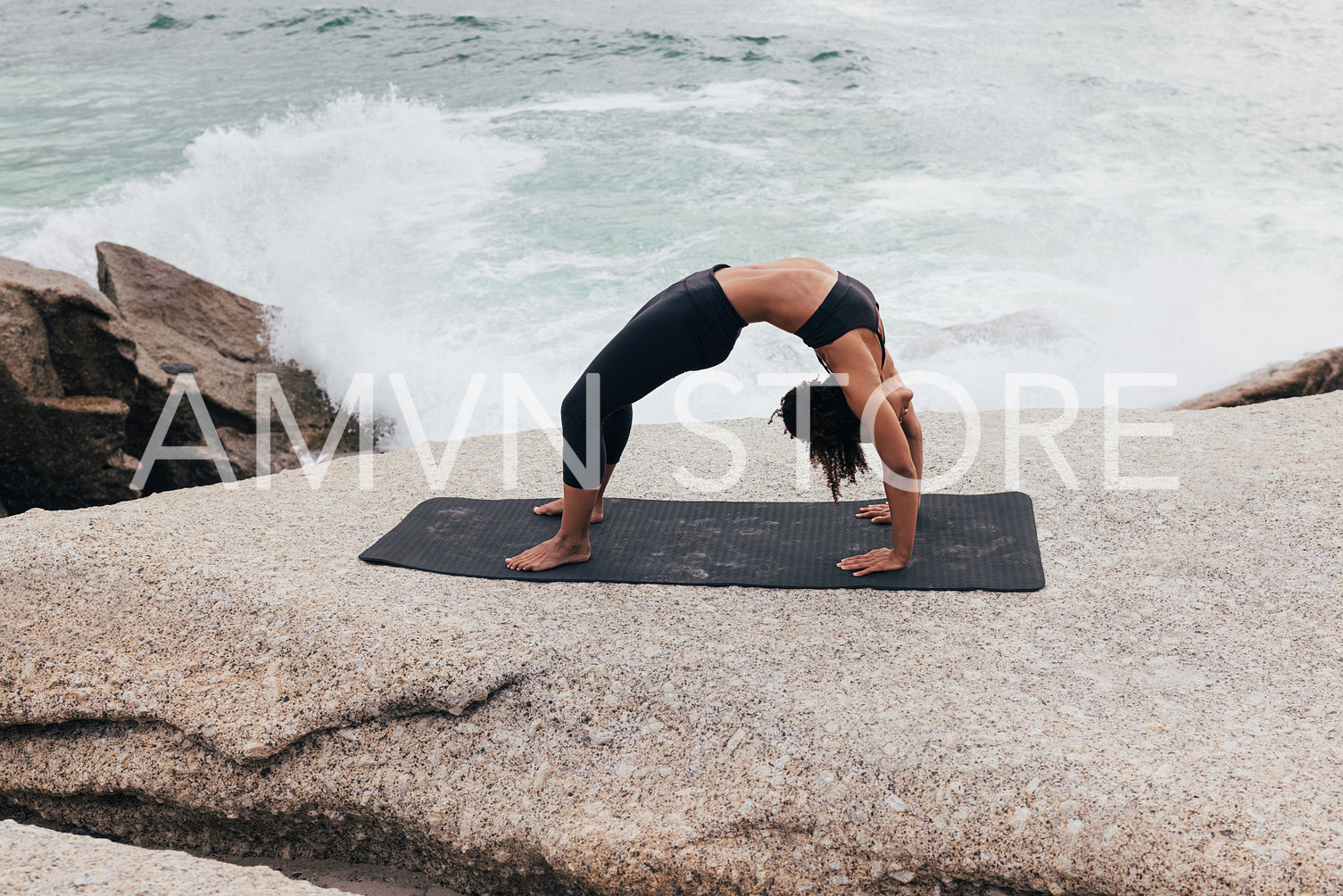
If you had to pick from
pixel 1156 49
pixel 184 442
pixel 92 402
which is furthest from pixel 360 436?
pixel 1156 49

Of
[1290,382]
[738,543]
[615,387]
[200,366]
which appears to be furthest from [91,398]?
[1290,382]

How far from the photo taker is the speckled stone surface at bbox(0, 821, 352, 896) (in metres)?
2.00

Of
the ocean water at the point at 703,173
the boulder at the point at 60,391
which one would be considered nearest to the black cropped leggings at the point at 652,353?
the boulder at the point at 60,391

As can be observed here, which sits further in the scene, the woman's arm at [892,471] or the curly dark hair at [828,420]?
the curly dark hair at [828,420]

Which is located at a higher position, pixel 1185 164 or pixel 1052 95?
pixel 1052 95

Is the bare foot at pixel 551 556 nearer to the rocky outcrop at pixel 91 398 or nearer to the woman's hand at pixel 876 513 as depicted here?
the woman's hand at pixel 876 513

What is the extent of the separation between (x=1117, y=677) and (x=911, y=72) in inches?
554

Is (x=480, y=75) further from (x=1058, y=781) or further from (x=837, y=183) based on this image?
(x=1058, y=781)

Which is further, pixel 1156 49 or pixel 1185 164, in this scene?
pixel 1156 49

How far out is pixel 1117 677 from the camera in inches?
103

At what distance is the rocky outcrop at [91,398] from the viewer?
454cm

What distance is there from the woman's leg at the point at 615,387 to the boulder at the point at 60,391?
2.77 meters

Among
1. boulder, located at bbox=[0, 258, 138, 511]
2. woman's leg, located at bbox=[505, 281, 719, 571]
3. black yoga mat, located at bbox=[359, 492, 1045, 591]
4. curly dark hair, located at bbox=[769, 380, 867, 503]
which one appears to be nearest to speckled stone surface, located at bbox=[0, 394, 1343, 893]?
black yoga mat, located at bbox=[359, 492, 1045, 591]

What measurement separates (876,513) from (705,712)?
145 cm
